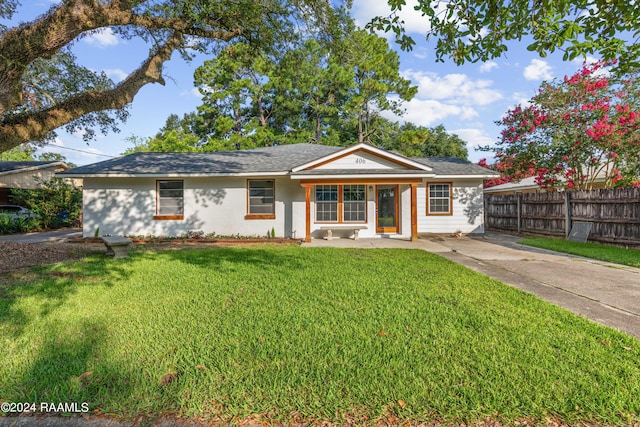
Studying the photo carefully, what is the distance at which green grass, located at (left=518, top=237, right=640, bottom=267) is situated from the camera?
759 centimetres

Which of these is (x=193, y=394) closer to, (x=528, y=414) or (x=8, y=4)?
(x=528, y=414)

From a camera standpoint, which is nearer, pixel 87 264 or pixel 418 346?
pixel 418 346

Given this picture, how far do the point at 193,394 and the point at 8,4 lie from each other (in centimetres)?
988

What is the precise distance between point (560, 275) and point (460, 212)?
7.52 m

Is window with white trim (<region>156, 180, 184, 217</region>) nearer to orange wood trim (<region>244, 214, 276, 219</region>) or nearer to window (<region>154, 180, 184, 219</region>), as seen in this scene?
window (<region>154, 180, 184, 219</region>)

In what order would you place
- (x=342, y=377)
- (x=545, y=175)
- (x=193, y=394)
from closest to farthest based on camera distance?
1. (x=193, y=394)
2. (x=342, y=377)
3. (x=545, y=175)

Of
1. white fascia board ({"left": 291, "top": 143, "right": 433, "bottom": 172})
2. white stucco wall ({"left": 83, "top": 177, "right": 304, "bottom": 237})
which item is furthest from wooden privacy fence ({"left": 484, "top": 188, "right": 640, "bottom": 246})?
white stucco wall ({"left": 83, "top": 177, "right": 304, "bottom": 237})

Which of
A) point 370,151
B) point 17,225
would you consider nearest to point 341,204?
point 370,151

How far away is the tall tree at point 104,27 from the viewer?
17.0ft

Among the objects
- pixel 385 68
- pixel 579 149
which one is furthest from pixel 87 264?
pixel 385 68

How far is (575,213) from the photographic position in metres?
10.9

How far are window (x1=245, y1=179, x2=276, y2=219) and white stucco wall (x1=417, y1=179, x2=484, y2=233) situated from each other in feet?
21.5

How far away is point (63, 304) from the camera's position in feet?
14.4

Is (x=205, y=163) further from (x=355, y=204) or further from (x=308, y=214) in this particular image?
(x=355, y=204)
